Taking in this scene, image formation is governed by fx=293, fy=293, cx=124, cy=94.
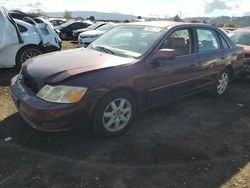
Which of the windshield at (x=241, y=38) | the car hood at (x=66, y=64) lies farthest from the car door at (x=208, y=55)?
the windshield at (x=241, y=38)

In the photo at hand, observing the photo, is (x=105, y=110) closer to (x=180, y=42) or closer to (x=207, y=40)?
(x=180, y=42)

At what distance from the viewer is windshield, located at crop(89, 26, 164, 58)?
14.9 feet

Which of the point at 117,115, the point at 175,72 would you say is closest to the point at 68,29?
the point at 175,72

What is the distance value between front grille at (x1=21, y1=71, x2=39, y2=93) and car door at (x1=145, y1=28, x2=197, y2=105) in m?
1.57

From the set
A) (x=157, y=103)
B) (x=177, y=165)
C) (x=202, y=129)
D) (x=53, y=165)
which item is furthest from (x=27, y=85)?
(x=202, y=129)

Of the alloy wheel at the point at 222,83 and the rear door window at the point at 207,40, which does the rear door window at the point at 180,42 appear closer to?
the rear door window at the point at 207,40

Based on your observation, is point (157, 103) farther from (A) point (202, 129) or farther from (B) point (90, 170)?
(B) point (90, 170)

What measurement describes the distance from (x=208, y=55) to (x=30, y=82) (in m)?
3.34

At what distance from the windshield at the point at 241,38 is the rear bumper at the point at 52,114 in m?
6.74

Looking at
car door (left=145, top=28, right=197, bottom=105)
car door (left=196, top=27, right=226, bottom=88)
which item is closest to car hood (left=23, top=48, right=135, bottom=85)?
car door (left=145, top=28, right=197, bottom=105)

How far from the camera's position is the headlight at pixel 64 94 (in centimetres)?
361

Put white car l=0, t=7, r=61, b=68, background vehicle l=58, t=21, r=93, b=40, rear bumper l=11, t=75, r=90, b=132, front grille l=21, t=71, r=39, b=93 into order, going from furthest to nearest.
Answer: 1. background vehicle l=58, t=21, r=93, b=40
2. white car l=0, t=7, r=61, b=68
3. front grille l=21, t=71, r=39, b=93
4. rear bumper l=11, t=75, r=90, b=132

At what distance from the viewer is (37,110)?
3.60m

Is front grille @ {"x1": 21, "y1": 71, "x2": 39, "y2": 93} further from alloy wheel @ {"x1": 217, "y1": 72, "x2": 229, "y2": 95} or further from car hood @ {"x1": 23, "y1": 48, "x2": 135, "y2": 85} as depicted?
alloy wheel @ {"x1": 217, "y1": 72, "x2": 229, "y2": 95}
